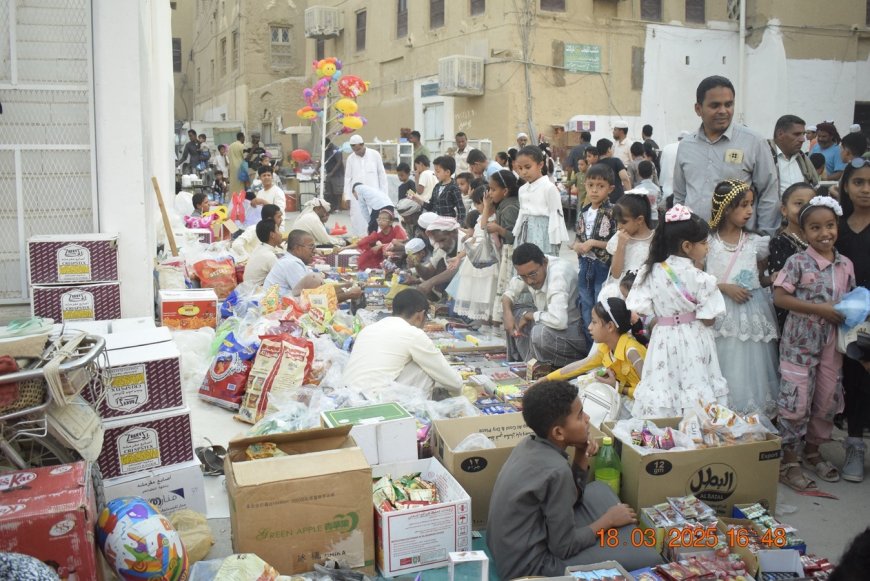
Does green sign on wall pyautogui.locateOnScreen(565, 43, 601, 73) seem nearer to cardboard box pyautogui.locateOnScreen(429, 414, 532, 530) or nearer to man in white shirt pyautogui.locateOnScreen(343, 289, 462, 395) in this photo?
Answer: man in white shirt pyautogui.locateOnScreen(343, 289, 462, 395)

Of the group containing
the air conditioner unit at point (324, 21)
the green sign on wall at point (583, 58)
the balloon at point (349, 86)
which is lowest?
the balloon at point (349, 86)

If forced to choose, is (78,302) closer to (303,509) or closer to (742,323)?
(303,509)

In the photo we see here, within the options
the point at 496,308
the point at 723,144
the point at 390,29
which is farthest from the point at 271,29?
the point at 723,144

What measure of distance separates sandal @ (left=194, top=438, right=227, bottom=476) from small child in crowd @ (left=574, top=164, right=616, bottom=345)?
9.65 ft

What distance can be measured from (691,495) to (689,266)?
1.30 meters

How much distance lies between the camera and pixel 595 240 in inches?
245

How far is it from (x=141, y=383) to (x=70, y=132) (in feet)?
8.41

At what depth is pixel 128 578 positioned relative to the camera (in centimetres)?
292

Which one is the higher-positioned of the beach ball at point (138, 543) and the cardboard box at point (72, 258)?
the cardboard box at point (72, 258)

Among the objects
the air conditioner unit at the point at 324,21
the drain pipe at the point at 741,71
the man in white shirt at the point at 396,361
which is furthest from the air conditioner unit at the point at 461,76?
the man in white shirt at the point at 396,361

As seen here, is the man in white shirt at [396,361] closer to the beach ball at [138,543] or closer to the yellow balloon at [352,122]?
the beach ball at [138,543]

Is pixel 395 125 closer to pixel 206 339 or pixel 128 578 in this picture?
pixel 206 339

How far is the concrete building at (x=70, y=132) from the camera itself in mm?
5273

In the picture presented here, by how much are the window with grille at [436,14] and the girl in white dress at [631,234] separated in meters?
15.9
